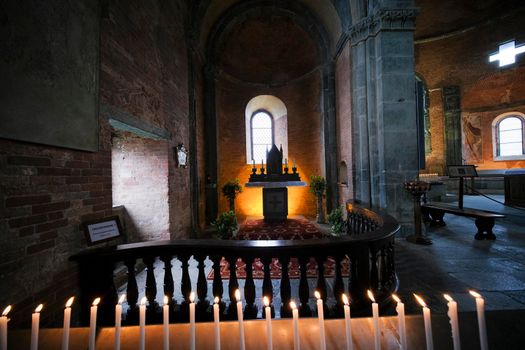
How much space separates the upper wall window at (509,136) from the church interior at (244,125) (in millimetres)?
70

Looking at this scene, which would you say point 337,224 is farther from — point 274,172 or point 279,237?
point 274,172

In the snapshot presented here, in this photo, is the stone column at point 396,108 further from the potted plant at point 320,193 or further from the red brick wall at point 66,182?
the red brick wall at point 66,182

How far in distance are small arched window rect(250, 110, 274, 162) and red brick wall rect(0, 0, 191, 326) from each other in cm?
606

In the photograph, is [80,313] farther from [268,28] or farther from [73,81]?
[268,28]

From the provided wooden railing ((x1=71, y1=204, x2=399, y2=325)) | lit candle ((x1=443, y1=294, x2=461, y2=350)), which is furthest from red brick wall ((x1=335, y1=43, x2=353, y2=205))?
lit candle ((x1=443, y1=294, x2=461, y2=350))

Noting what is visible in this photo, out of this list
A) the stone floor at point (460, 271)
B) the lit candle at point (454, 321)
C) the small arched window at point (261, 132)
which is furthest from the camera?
the small arched window at point (261, 132)

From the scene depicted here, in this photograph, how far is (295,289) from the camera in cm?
311

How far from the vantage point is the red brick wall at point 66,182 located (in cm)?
180

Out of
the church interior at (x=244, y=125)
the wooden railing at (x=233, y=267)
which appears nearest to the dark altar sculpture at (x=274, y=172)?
the church interior at (x=244, y=125)

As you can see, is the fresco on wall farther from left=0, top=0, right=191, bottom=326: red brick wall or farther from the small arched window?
left=0, top=0, right=191, bottom=326: red brick wall

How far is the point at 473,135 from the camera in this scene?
12.4 meters

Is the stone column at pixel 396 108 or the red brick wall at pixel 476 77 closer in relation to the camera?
the stone column at pixel 396 108

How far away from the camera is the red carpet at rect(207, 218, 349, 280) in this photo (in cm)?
361

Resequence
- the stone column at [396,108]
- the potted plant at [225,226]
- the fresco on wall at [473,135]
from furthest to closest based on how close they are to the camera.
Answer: the fresco on wall at [473,135]
the potted plant at [225,226]
the stone column at [396,108]
